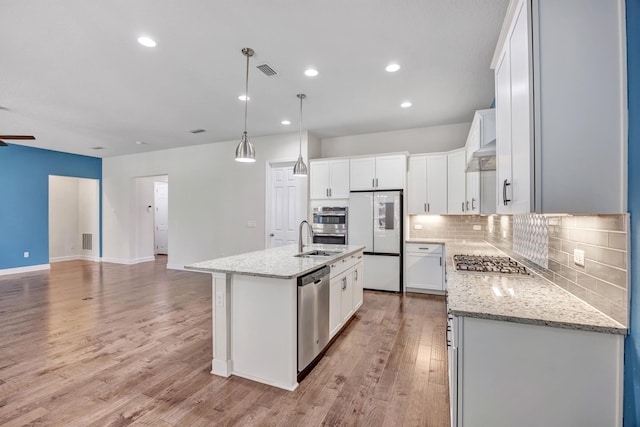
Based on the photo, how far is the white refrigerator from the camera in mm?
4906

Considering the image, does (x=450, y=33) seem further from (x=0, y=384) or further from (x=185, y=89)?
(x=0, y=384)

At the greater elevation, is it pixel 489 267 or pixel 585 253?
pixel 585 253

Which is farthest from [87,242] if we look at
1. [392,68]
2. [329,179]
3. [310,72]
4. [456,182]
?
[456,182]

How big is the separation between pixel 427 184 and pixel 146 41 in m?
4.23

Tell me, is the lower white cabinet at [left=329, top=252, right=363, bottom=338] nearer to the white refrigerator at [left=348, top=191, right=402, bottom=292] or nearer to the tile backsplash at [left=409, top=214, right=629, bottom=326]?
the white refrigerator at [left=348, top=191, right=402, bottom=292]

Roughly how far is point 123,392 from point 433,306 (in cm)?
373

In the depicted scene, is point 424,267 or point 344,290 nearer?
point 344,290

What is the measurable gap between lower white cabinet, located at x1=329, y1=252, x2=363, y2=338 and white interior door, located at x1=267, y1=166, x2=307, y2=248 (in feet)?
7.04

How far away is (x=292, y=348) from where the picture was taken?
2.26 meters

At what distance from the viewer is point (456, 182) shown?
15.5ft

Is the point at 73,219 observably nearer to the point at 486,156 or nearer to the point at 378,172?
the point at 378,172

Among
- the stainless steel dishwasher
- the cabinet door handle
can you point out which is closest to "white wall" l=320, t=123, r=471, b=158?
the stainless steel dishwasher

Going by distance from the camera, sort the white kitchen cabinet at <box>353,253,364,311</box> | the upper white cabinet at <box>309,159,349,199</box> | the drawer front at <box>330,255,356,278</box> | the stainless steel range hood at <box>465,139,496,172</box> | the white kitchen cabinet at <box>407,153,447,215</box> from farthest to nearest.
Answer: the upper white cabinet at <box>309,159,349,199</box>
the white kitchen cabinet at <box>407,153,447,215</box>
the white kitchen cabinet at <box>353,253,364,311</box>
the drawer front at <box>330,255,356,278</box>
the stainless steel range hood at <box>465,139,496,172</box>

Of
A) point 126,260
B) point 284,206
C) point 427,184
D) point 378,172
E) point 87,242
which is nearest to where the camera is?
point 427,184
